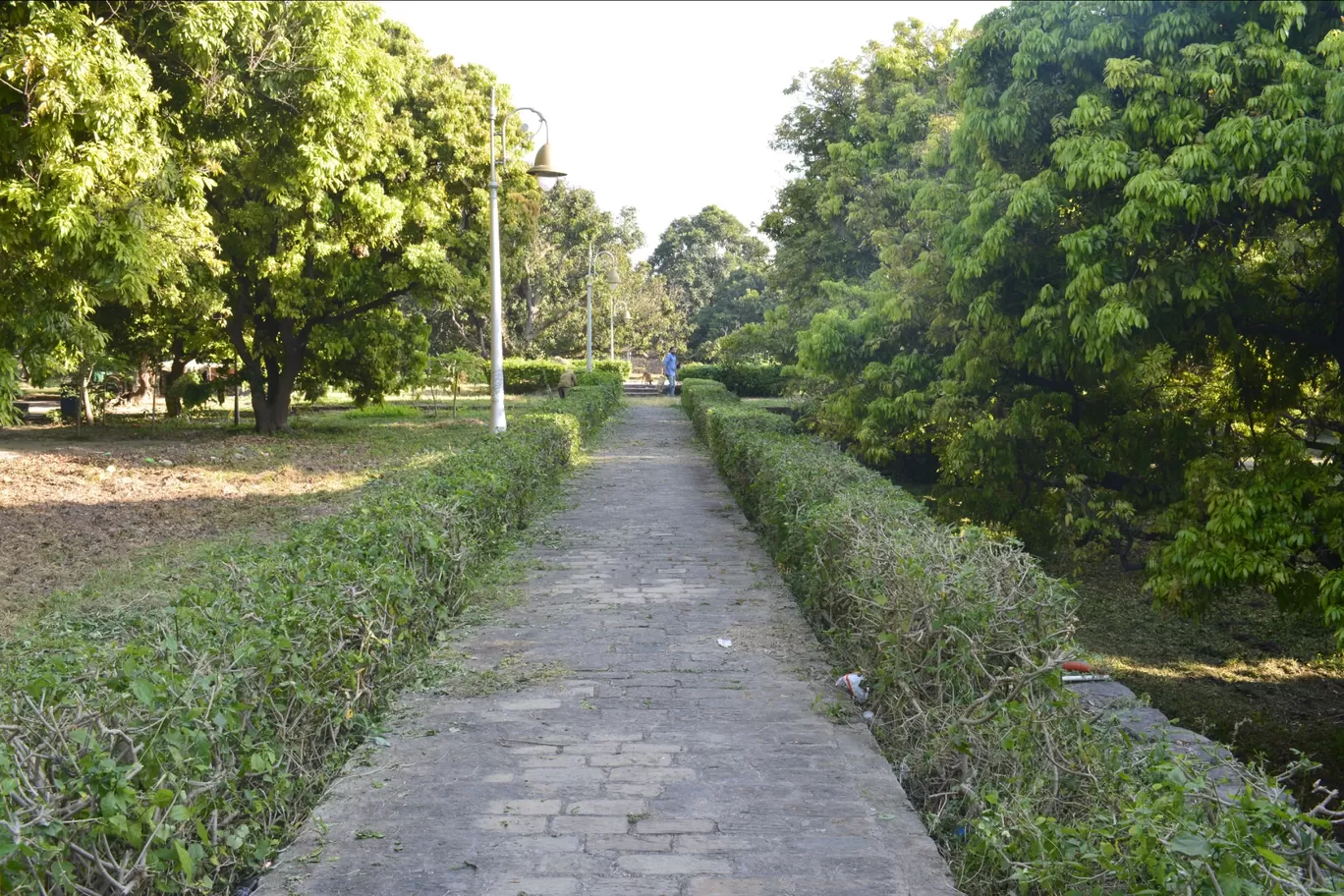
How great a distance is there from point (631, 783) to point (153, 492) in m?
12.2

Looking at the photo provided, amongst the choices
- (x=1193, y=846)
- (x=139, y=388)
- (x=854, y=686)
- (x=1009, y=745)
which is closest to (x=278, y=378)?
(x=139, y=388)

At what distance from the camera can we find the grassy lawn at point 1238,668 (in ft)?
27.5

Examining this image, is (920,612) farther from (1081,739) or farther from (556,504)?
(556,504)

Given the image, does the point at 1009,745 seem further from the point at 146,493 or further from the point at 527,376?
the point at 527,376

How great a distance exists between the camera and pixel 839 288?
17.7m

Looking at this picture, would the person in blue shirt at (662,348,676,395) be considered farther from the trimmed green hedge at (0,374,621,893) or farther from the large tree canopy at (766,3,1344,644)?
the trimmed green hedge at (0,374,621,893)

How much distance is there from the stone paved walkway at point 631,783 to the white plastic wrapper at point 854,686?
0.11 meters

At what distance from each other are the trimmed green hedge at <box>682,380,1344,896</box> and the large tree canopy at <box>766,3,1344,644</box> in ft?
8.99

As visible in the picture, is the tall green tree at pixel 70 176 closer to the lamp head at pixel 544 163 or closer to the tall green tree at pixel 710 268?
the lamp head at pixel 544 163

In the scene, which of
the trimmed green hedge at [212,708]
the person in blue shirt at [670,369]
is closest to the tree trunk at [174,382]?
the person in blue shirt at [670,369]

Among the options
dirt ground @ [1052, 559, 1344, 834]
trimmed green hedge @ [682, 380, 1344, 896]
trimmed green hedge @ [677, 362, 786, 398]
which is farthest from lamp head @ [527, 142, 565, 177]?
trimmed green hedge @ [677, 362, 786, 398]

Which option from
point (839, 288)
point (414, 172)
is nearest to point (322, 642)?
point (839, 288)

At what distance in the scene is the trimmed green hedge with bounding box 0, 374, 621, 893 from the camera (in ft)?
9.46

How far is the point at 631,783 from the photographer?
4.68 meters
